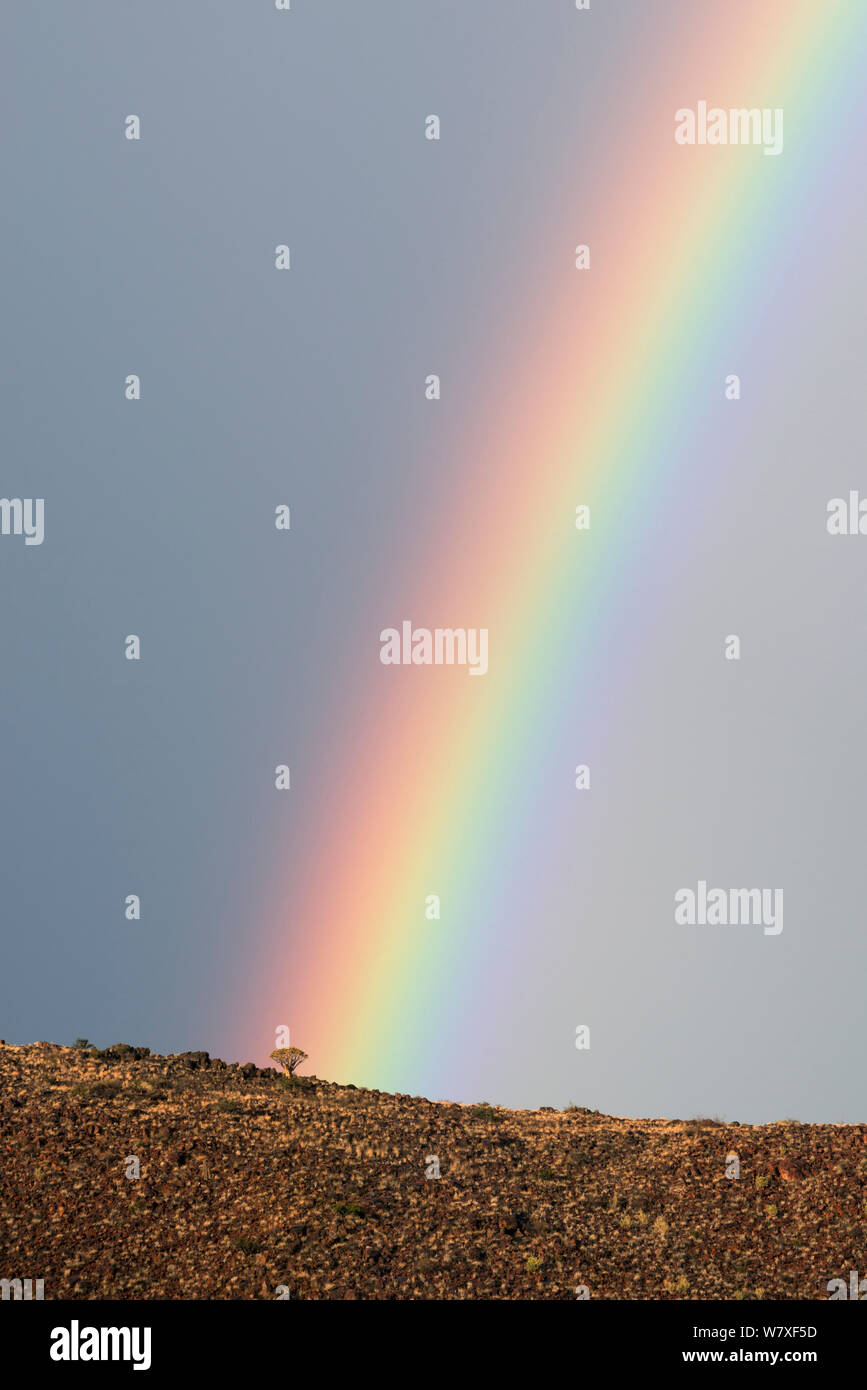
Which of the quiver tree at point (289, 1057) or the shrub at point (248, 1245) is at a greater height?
the quiver tree at point (289, 1057)

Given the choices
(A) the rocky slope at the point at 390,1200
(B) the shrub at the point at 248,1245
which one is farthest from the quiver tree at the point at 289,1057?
(B) the shrub at the point at 248,1245

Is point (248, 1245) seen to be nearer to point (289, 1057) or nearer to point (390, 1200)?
point (390, 1200)

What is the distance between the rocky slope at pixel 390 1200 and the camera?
34219mm

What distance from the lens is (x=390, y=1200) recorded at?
124ft

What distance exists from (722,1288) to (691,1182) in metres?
6.33

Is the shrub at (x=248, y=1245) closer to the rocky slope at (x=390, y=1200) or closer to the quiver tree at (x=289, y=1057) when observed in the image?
the rocky slope at (x=390, y=1200)

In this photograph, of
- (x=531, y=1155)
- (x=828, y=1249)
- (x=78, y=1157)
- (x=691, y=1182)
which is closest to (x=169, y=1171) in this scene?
(x=78, y=1157)

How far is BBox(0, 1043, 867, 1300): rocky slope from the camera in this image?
34219 millimetres

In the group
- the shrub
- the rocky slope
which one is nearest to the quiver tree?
the rocky slope

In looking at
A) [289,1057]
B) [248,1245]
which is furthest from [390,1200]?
[289,1057]

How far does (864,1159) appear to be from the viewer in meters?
42.1

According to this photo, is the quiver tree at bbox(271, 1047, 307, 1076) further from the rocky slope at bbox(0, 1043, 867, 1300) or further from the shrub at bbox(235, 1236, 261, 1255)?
the shrub at bbox(235, 1236, 261, 1255)

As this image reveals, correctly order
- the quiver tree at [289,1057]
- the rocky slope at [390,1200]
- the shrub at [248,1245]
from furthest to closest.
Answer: the quiver tree at [289,1057]
the shrub at [248,1245]
the rocky slope at [390,1200]

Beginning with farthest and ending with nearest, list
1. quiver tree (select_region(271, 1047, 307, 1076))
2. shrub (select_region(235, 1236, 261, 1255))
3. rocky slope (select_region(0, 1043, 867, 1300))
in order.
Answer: quiver tree (select_region(271, 1047, 307, 1076))
shrub (select_region(235, 1236, 261, 1255))
rocky slope (select_region(0, 1043, 867, 1300))
